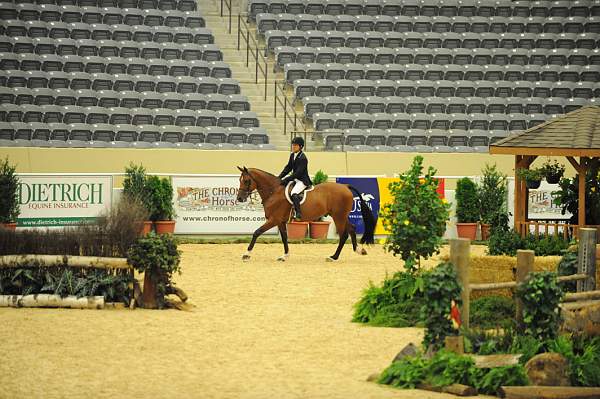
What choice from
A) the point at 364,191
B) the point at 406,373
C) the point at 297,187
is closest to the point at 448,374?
the point at 406,373

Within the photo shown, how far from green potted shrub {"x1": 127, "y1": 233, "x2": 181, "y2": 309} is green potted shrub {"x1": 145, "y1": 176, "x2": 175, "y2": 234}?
11171mm

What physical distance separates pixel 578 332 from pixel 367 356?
7.31ft

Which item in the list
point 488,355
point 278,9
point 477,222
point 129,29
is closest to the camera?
point 488,355

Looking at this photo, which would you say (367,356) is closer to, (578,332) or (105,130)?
(578,332)

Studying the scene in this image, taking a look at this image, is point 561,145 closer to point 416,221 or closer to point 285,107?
point 416,221

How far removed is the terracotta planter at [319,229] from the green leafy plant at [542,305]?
1654cm

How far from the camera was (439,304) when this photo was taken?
10.4 m

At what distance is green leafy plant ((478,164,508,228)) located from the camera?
28.0 m

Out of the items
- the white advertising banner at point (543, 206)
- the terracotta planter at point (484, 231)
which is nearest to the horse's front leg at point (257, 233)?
the terracotta planter at point (484, 231)

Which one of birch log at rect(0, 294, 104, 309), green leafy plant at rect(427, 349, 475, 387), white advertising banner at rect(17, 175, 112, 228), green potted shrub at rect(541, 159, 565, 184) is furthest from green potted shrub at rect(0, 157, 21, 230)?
green leafy plant at rect(427, 349, 475, 387)

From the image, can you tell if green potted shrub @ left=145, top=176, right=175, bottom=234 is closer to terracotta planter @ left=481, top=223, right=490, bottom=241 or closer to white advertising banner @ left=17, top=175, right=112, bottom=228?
white advertising banner @ left=17, top=175, right=112, bottom=228

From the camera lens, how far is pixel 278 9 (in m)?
36.2

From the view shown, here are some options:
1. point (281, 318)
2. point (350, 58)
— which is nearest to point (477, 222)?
point (350, 58)

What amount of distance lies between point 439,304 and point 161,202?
1666 centimetres
